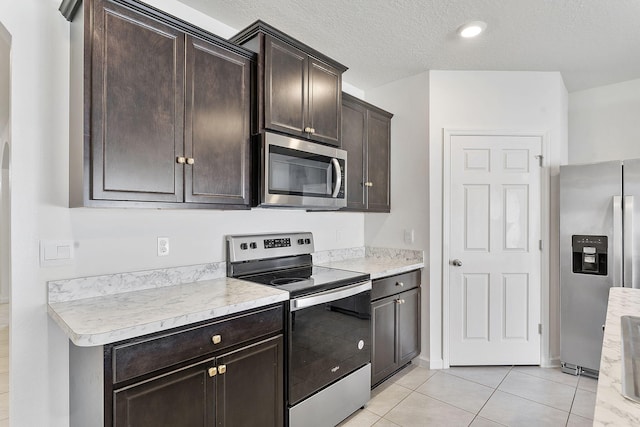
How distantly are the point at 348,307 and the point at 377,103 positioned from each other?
2.14 metres

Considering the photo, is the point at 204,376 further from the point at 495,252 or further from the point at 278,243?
the point at 495,252

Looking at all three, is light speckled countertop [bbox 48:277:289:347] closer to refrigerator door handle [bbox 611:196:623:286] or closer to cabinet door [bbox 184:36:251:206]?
cabinet door [bbox 184:36:251:206]

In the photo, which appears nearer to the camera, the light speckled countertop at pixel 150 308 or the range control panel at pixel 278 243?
the light speckled countertop at pixel 150 308

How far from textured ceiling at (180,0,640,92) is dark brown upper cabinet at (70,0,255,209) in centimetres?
51

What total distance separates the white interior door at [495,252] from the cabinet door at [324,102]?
3.97 ft

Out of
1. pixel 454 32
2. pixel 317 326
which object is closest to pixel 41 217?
pixel 317 326

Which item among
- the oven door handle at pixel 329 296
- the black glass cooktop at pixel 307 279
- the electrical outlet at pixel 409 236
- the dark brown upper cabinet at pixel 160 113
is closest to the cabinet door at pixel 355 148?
the electrical outlet at pixel 409 236

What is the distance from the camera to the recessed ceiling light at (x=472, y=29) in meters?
2.30

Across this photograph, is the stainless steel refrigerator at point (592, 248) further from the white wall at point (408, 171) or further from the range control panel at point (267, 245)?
the range control panel at point (267, 245)

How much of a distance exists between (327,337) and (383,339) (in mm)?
713

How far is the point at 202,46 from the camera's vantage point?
1842 mm

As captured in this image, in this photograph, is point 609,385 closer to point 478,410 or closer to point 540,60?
point 478,410

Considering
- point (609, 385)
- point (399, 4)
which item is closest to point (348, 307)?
point (609, 385)

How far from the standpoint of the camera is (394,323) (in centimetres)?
275
